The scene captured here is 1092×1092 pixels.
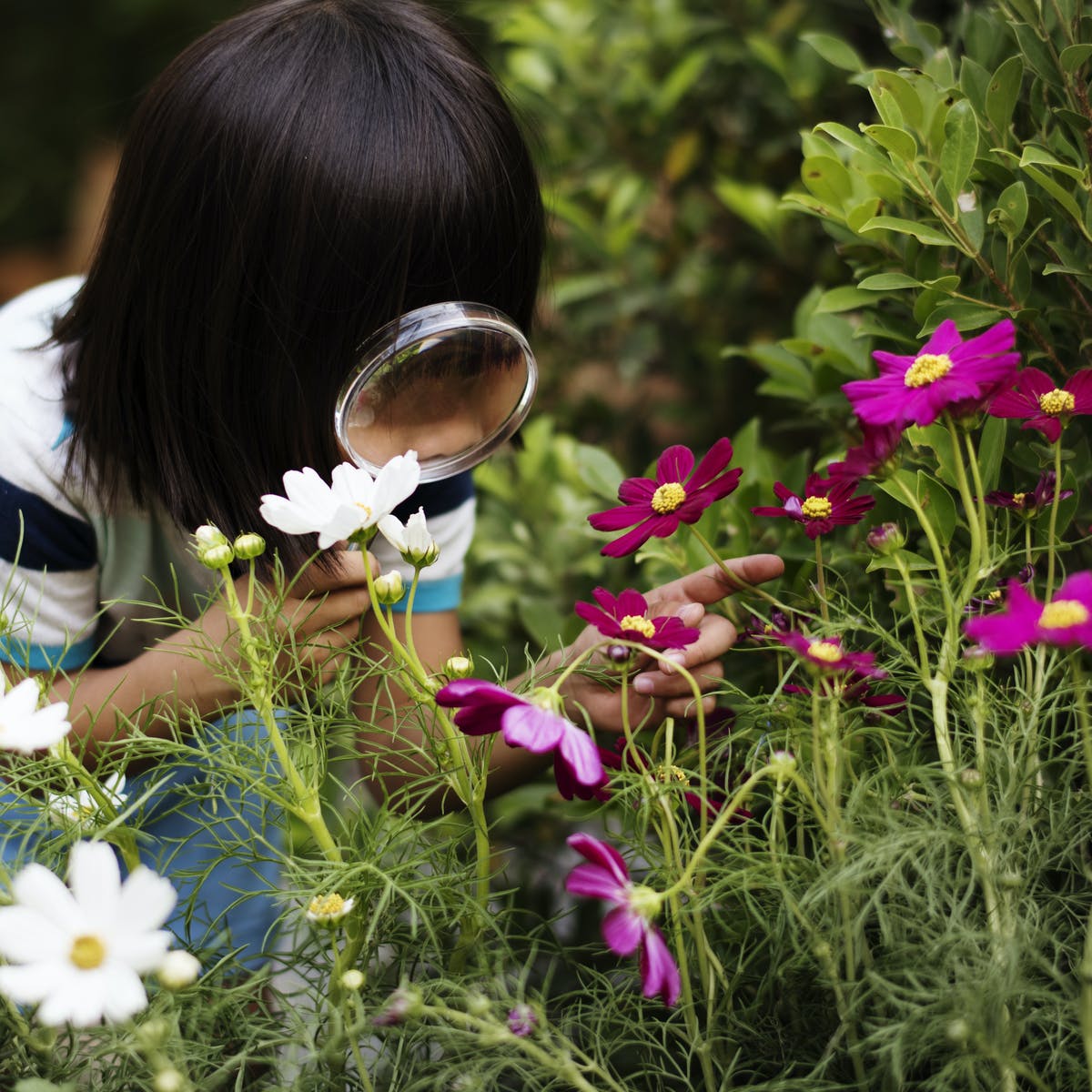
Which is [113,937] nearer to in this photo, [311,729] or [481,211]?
[311,729]

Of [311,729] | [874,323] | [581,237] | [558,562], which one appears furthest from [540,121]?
[311,729]

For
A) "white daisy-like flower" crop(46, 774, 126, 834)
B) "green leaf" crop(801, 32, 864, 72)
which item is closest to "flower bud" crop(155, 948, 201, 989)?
"white daisy-like flower" crop(46, 774, 126, 834)

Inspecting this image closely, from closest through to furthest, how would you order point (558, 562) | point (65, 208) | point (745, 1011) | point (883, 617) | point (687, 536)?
point (745, 1011) → point (883, 617) → point (687, 536) → point (558, 562) → point (65, 208)

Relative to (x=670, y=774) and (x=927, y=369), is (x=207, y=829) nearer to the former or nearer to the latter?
(x=670, y=774)

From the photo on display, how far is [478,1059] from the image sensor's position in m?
0.48

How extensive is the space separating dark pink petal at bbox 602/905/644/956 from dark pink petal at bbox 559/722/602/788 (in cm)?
5

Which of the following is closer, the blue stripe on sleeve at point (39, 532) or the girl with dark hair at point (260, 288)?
the girl with dark hair at point (260, 288)

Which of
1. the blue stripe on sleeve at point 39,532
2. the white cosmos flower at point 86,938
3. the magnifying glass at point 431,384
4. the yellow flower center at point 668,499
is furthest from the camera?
the blue stripe on sleeve at point 39,532

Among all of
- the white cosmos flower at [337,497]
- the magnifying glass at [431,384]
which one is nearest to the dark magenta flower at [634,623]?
the white cosmos flower at [337,497]

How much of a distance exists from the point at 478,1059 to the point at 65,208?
5056 mm

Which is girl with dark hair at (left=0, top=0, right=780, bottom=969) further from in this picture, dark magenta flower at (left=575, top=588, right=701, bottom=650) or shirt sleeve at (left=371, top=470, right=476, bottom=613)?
shirt sleeve at (left=371, top=470, right=476, bottom=613)

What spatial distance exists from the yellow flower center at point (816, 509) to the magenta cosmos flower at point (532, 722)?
18 cm

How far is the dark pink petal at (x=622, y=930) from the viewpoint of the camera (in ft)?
1.42

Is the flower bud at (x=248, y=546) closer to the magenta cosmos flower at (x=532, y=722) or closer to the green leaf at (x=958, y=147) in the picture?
the magenta cosmos flower at (x=532, y=722)
